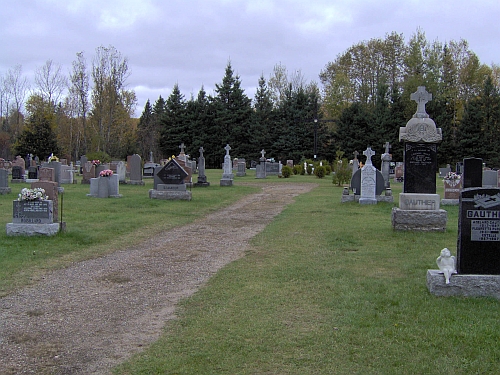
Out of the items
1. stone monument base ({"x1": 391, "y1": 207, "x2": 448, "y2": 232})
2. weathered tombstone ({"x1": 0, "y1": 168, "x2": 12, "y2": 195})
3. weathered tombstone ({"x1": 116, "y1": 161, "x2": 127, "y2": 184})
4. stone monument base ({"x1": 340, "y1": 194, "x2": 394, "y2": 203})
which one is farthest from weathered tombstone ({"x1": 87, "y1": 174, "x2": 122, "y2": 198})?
stone monument base ({"x1": 391, "y1": 207, "x2": 448, "y2": 232})

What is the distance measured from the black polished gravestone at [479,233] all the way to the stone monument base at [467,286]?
0.12m

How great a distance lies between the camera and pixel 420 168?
11523mm

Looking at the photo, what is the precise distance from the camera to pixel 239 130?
57.5 meters

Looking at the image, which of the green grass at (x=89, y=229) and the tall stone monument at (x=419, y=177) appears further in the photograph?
the tall stone monument at (x=419, y=177)

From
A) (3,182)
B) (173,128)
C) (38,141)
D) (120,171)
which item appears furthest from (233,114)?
(3,182)

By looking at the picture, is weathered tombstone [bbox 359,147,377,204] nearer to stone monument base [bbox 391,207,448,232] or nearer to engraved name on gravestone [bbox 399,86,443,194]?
engraved name on gravestone [bbox 399,86,443,194]

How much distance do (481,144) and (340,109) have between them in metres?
16.8

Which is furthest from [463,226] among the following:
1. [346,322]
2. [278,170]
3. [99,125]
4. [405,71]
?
[405,71]

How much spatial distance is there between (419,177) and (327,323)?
24.0 ft

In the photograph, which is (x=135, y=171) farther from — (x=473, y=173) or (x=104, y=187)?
(x=473, y=173)

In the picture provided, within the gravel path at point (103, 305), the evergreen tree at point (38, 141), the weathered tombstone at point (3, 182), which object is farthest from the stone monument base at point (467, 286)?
the evergreen tree at point (38, 141)

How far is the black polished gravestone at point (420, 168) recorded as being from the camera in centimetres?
1146

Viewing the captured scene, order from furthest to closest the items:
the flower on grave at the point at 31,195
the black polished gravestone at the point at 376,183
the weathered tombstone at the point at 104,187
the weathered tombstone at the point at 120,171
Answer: the weathered tombstone at the point at 120,171 < the weathered tombstone at the point at 104,187 < the black polished gravestone at the point at 376,183 < the flower on grave at the point at 31,195

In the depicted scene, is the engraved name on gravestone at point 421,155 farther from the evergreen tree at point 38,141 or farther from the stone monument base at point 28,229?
the evergreen tree at point 38,141
